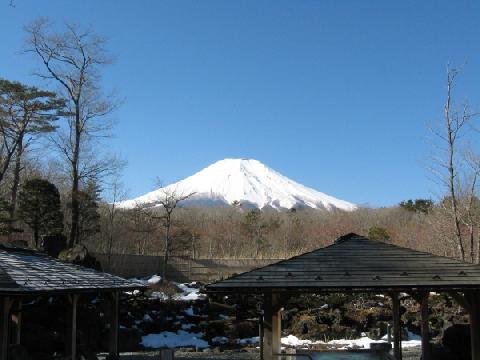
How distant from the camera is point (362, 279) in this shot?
9680 millimetres

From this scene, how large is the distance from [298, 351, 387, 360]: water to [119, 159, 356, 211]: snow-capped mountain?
97674 mm

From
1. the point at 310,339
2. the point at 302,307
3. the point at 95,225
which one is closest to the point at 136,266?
the point at 95,225

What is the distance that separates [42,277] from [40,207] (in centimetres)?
1355

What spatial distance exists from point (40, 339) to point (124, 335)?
4.23 meters

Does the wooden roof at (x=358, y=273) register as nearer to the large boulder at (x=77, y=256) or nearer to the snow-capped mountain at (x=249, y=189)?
the large boulder at (x=77, y=256)

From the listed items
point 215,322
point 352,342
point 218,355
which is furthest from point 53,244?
point 352,342

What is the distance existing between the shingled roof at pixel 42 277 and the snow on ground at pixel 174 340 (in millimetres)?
6909

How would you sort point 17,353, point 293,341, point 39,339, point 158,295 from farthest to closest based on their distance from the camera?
1. point 158,295
2. point 293,341
3. point 39,339
4. point 17,353

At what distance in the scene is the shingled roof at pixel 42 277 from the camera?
9812mm

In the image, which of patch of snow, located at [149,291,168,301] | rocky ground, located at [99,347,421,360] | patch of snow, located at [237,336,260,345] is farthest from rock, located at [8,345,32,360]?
patch of snow, located at [149,291,168,301]

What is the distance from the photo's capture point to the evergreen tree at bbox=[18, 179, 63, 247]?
23.5m

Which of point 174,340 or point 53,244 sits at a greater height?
point 53,244

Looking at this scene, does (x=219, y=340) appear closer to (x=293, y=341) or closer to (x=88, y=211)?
(x=293, y=341)

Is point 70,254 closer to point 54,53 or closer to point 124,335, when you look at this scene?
point 124,335
